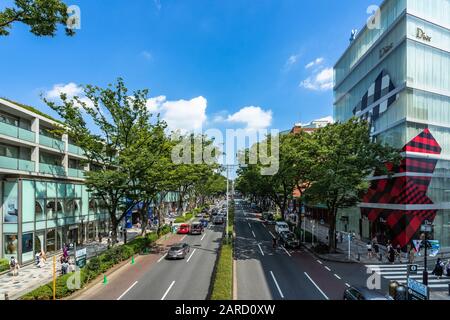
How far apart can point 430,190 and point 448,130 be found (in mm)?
7145

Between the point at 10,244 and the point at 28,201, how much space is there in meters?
3.74

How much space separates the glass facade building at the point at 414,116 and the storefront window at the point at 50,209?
34.5 metres

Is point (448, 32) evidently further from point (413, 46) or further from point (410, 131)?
point (410, 131)

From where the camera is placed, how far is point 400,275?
2372 centimetres

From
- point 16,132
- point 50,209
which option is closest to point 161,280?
point 50,209

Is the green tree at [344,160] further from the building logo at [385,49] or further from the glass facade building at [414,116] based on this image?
the building logo at [385,49]

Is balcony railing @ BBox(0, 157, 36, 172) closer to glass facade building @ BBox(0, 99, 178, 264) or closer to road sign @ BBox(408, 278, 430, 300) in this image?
glass facade building @ BBox(0, 99, 178, 264)

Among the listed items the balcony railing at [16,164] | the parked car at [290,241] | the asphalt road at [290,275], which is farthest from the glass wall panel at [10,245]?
the parked car at [290,241]

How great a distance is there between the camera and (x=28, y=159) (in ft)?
96.6

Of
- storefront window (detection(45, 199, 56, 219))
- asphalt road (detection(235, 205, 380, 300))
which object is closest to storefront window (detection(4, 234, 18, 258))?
storefront window (detection(45, 199, 56, 219))

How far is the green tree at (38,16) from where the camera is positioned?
11539 mm
